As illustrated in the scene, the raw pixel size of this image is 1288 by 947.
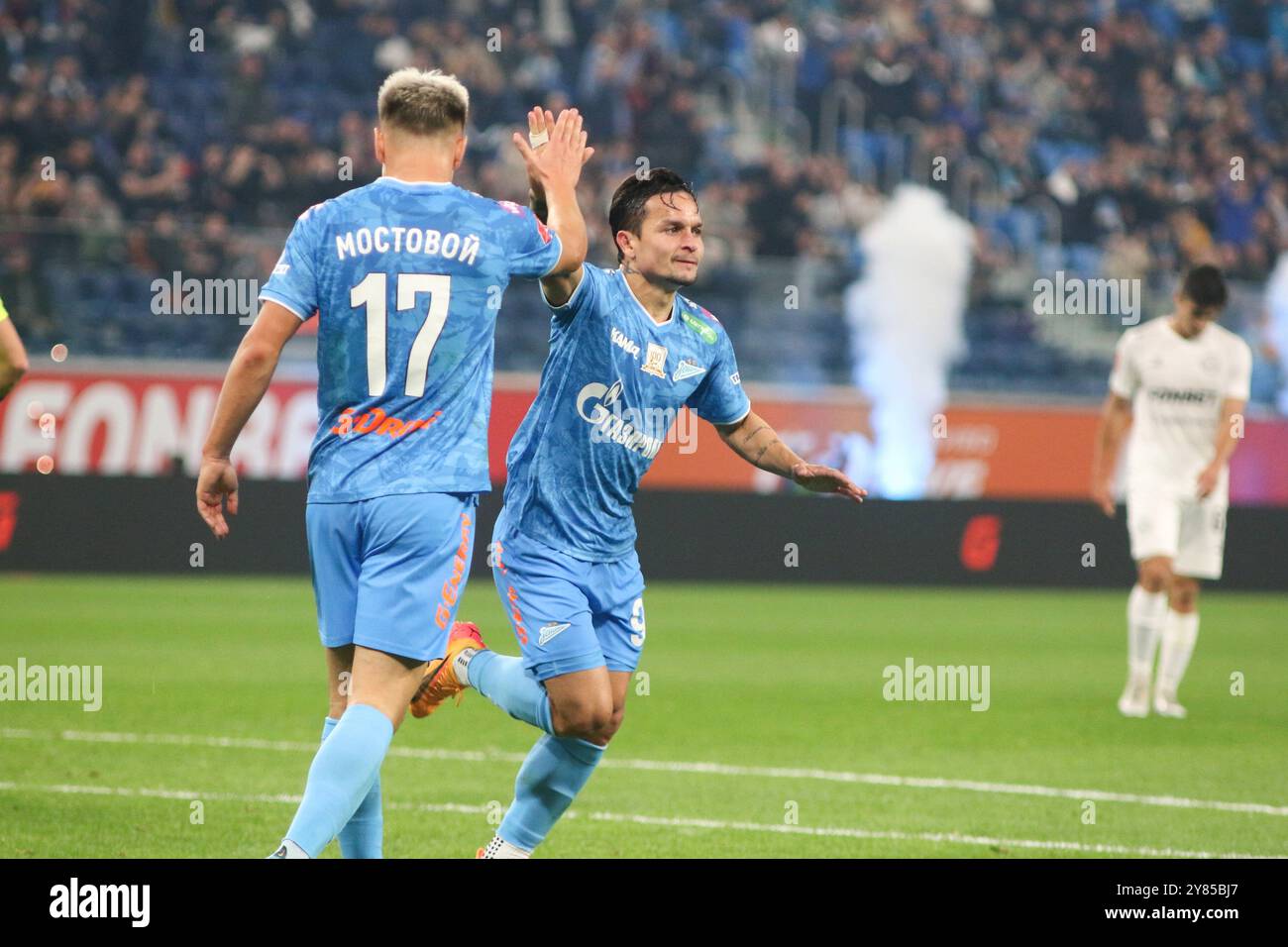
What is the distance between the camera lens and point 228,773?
7820 mm

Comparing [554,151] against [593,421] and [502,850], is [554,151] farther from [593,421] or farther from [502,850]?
[502,850]

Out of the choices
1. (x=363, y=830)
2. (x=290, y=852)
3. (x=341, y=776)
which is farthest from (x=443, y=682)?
(x=290, y=852)

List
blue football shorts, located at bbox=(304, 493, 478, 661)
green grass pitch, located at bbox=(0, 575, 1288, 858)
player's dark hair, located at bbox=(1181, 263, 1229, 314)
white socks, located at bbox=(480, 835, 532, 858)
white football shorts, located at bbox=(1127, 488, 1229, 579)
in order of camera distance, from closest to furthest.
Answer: blue football shorts, located at bbox=(304, 493, 478, 661) → white socks, located at bbox=(480, 835, 532, 858) → green grass pitch, located at bbox=(0, 575, 1288, 858) → player's dark hair, located at bbox=(1181, 263, 1229, 314) → white football shorts, located at bbox=(1127, 488, 1229, 579)

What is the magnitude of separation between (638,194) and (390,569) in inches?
69.9

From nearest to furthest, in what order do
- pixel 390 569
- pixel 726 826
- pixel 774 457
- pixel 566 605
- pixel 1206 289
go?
Answer: 1. pixel 390 569
2. pixel 566 605
3. pixel 774 457
4. pixel 726 826
5. pixel 1206 289

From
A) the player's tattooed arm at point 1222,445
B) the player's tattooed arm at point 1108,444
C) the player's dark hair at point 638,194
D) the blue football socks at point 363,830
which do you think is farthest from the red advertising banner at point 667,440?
the blue football socks at point 363,830

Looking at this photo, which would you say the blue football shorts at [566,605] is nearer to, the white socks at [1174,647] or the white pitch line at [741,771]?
the white pitch line at [741,771]

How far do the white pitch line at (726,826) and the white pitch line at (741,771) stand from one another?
3.78 ft

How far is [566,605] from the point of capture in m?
5.66

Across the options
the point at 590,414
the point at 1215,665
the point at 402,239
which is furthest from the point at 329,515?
the point at 1215,665

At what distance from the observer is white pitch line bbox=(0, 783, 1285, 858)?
646 centimetres

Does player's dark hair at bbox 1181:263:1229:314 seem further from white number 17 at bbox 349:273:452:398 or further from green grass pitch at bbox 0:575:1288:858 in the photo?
white number 17 at bbox 349:273:452:398

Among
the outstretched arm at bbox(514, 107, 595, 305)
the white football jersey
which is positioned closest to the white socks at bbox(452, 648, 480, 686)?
the outstretched arm at bbox(514, 107, 595, 305)

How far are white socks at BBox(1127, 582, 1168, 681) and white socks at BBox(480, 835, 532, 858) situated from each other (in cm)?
579
